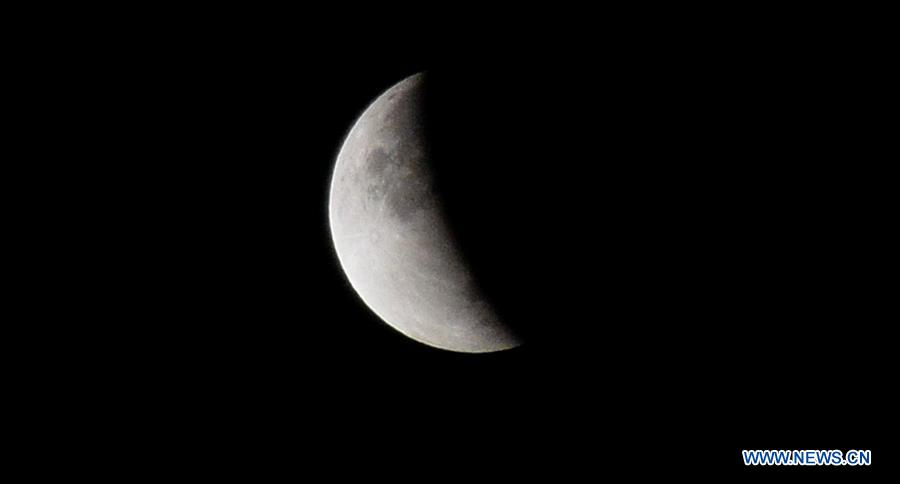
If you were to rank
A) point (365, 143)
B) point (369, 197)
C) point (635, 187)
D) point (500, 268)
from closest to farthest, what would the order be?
point (635, 187) < point (500, 268) < point (369, 197) < point (365, 143)

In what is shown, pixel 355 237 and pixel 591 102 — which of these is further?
pixel 355 237

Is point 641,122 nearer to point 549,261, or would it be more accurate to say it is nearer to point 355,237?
point 549,261

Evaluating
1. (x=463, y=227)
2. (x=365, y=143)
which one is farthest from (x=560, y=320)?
(x=365, y=143)

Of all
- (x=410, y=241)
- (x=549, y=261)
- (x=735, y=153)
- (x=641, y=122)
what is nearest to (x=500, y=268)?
(x=549, y=261)

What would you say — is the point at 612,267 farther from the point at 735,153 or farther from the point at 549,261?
the point at 735,153

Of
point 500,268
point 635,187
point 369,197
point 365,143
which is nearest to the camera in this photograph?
point 635,187

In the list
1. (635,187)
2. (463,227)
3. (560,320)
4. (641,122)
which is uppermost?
(641,122)

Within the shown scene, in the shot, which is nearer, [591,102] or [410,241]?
[591,102]

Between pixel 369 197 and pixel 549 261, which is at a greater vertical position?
pixel 369 197

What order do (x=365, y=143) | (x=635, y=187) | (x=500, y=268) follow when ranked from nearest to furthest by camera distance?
(x=635, y=187) → (x=500, y=268) → (x=365, y=143)
